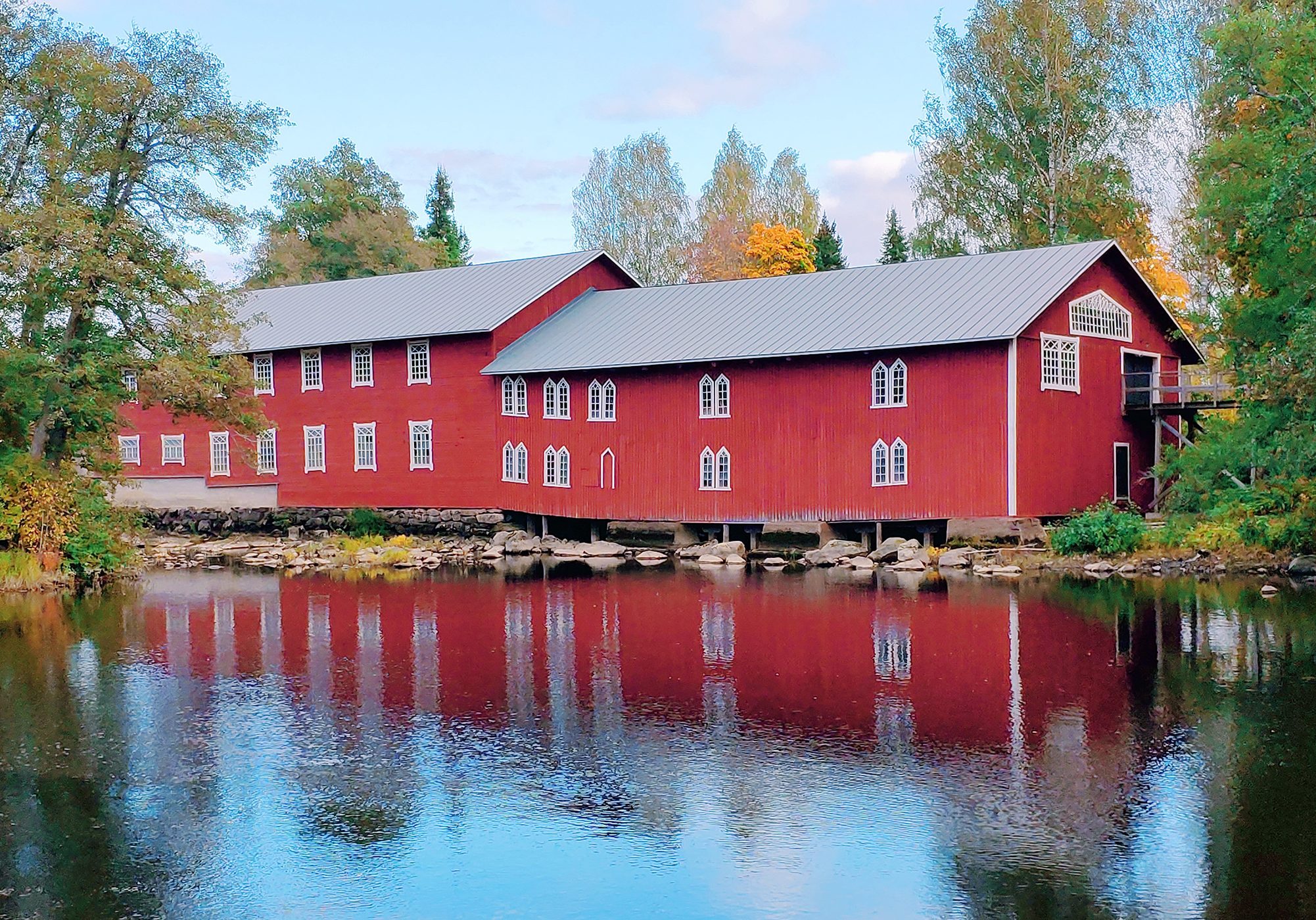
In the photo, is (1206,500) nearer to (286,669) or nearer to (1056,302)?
(1056,302)

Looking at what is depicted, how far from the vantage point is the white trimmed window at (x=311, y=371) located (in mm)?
43375

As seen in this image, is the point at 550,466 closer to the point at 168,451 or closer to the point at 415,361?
the point at 415,361

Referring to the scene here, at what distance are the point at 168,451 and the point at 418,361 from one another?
11313 millimetres

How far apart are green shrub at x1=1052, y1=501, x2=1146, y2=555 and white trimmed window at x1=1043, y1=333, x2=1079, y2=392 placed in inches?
143

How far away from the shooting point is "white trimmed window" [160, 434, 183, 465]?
153 feet

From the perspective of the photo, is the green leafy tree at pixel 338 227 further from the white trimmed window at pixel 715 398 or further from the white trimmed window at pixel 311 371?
the white trimmed window at pixel 715 398

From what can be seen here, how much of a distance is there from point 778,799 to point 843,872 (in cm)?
173

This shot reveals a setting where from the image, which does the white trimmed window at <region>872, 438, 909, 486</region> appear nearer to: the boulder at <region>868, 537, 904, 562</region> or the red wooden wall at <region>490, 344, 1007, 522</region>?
the red wooden wall at <region>490, 344, 1007, 522</region>

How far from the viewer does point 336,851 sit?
9633mm

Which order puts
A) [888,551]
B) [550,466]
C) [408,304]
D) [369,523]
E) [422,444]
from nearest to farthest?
[888,551] < [550,466] < [422,444] < [369,523] < [408,304]

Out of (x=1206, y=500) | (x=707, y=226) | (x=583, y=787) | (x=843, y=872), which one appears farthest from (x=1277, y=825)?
(x=707, y=226)

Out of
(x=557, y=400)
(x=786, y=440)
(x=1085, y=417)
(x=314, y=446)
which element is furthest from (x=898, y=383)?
(x=314, y=446)

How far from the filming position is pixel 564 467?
3831 cm

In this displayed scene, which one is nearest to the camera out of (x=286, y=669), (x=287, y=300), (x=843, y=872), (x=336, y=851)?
(x=843, y=872)
